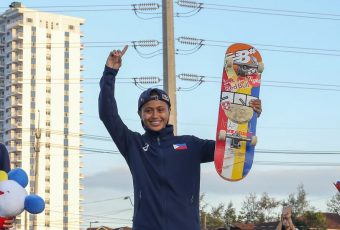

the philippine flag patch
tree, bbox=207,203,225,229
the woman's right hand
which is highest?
the woman's right hand

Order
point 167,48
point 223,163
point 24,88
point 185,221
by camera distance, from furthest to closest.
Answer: point 24,88 < point 167,48 < point 223,163 < point 185,221

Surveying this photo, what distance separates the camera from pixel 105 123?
4980 mm

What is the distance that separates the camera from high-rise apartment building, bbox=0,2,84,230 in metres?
138

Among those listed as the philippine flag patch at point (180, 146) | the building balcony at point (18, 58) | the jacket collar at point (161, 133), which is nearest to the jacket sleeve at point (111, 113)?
the jacket collar at point (161, 133)

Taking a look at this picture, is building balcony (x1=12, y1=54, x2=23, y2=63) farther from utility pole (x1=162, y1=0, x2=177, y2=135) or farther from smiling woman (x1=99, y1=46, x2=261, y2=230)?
smiling woman (x1=99, y1=46, x2=261, y2=230)

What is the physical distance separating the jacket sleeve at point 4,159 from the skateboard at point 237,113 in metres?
1.59

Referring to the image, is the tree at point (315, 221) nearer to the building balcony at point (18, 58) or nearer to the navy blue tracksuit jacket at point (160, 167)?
the navy blue tracksuit jacket at point (160, 167)

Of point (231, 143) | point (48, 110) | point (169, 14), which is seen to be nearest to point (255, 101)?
point (231, 143)

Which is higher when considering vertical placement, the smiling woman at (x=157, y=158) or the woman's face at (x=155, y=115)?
the woman's face at (x=155, y=115)

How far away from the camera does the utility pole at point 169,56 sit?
20969 mm

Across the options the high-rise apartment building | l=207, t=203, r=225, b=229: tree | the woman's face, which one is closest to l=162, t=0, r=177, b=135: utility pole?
the woman's face

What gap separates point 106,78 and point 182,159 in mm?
673

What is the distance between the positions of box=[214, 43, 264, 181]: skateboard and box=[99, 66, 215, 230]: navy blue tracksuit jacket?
0.26 meters

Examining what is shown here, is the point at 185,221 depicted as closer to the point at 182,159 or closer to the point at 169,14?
the point at 182,159
